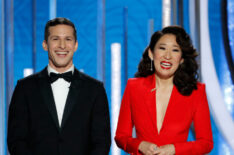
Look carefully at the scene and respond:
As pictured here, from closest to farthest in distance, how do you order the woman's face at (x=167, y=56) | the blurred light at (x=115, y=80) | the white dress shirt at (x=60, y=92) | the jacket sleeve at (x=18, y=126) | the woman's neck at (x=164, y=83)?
1. the jacket sleeve at (x=18, y=126)
2. the white dress shirt at (x=60, y=92)
3. the woman's face at (x=167, y=56)
4. the woman's neck at (x=164, y=83)
5. the blurred light at (x=115, y=80)

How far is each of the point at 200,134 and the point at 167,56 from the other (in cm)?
53

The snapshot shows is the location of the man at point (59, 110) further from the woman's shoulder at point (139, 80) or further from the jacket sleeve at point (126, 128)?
the woman's shoulder at point (139, 80)

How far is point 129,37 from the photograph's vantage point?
12.7 feet

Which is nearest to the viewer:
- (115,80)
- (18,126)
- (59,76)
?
(18,126)

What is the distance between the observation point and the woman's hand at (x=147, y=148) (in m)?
1.91

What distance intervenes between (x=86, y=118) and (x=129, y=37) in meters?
2.09

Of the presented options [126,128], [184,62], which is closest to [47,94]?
[126,128]

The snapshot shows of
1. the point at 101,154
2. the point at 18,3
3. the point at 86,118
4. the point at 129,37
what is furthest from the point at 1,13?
the point at 101,154

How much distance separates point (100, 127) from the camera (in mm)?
1945

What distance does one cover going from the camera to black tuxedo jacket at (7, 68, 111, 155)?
188cm

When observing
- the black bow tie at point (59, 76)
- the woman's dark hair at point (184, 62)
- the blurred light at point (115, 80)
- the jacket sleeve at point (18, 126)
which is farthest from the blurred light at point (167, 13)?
the jacket sleeve at point (18, 126)

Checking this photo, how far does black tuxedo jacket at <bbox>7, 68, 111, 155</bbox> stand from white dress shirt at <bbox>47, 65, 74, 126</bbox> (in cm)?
4

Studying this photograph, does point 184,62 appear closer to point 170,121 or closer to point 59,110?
point 170,121

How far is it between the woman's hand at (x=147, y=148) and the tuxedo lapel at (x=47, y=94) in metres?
0.51
